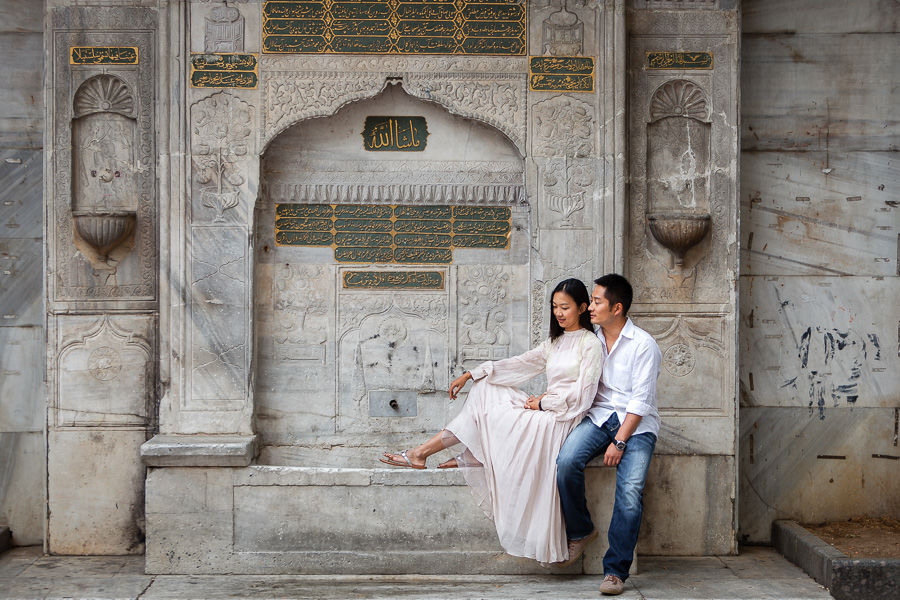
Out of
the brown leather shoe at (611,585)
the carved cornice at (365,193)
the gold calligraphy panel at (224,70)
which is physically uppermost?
the gold calligraphy panel at (224,70)

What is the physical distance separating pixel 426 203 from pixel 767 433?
109 inches

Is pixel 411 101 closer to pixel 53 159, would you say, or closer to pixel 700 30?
pixel 700 30

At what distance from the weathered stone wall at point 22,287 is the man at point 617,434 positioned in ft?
11.6

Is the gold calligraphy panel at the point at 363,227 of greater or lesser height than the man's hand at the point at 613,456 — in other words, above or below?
above

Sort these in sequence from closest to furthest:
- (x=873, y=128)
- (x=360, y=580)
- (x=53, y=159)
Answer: (x=360, y=580), (x=53, y=159), (x=873, y=128)

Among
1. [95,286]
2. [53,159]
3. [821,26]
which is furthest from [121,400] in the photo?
[821,26]

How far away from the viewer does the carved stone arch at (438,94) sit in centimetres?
544

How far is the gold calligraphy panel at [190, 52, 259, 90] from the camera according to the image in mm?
5383

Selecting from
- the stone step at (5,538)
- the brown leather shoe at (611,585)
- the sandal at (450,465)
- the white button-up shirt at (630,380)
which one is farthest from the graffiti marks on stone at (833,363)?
the stone step at (5,538)

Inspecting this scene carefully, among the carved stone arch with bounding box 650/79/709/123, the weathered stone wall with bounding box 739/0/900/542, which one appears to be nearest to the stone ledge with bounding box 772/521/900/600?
the weathered stone wall with bounding box 739/0/900/542

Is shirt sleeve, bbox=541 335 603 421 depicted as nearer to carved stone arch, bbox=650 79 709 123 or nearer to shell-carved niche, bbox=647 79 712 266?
shell-carved niche, bbox=647 79 712 266

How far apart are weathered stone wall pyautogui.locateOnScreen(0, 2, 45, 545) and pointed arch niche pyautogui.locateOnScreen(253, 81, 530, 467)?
1584mm

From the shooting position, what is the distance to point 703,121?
557 cm

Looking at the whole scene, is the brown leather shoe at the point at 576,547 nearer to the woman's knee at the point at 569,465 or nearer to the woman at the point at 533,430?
the woman at the point at 533,430
